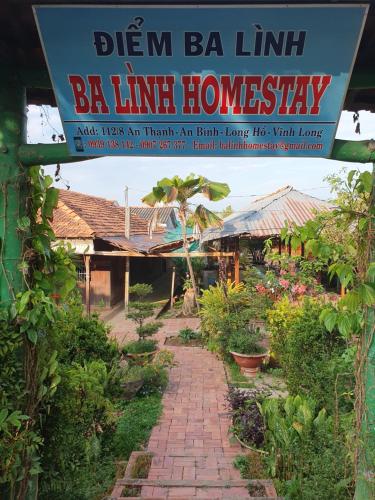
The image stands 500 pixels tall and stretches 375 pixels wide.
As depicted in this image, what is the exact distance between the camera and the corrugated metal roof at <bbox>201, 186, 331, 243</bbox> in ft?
42.8

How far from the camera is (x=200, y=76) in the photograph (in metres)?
2.16

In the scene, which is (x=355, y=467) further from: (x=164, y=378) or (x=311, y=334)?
(x=164, y=378)

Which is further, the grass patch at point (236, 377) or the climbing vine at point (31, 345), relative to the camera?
the grass patch at point (236, 377)

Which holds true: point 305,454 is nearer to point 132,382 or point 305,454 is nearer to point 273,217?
point 132,382

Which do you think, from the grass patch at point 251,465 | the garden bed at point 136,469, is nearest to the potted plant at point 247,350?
the grass patch at point 251,465

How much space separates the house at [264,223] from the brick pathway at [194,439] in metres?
5.66

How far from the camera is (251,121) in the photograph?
2227 mm

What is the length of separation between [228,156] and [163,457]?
4056 millimetres

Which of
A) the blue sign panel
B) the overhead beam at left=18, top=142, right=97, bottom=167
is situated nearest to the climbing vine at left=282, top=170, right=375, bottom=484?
the blue sign panel

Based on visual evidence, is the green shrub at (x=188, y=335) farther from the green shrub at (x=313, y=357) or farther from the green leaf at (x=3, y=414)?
the green leaf at (x=3, y=414)

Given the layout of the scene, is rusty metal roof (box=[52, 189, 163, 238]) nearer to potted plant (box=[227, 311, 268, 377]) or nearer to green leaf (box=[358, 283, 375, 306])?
potted plant (box=[227, 311, 268, 377])

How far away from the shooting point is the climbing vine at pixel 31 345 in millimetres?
2227

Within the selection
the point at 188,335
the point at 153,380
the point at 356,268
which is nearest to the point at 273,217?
the point at 188,335

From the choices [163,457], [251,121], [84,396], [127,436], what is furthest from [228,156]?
[127,436]
